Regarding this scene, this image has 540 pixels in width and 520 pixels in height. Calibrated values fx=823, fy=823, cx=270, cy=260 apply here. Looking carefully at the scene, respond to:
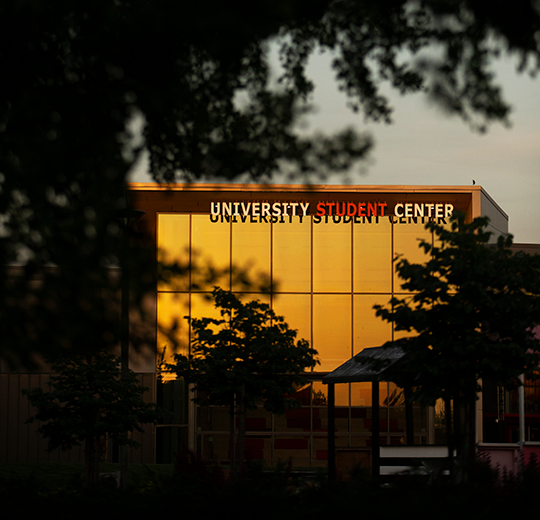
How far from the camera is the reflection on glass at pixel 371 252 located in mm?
29500

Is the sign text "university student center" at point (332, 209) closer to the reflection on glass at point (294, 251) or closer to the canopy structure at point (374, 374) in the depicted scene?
the reflection on glass at point (294, 251)

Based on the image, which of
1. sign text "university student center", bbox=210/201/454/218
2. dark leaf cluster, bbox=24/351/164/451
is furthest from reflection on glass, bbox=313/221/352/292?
dark leaf cluster, bbox=24/351/164/451

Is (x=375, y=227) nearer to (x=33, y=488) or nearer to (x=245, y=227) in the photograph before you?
(x=245, y=227)

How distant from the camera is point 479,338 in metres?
12.8

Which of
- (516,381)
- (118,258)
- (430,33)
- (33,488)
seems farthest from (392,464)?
(118,258)

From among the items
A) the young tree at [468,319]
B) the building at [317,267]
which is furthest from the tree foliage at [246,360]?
the building at [317,267]

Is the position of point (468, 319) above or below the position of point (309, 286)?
below

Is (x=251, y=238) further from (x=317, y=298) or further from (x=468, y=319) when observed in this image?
(x=468, y=319)

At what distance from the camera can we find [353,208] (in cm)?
2950

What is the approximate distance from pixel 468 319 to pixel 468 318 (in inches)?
0.7

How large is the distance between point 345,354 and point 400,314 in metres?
16.5

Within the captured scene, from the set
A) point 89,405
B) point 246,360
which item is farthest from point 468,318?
point 89,405

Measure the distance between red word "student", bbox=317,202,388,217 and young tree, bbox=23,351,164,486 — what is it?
44.5 ft

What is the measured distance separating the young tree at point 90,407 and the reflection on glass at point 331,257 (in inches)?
511
